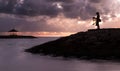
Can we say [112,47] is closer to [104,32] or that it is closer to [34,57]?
[104,32]

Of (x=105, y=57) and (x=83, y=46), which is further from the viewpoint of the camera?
(x=83, y=46)

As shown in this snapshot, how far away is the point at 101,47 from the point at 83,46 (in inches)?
142

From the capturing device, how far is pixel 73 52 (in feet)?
231

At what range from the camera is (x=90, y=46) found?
229ft

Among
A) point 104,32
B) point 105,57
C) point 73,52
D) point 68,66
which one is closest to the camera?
point 68,66

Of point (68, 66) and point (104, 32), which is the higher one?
point (104, 32)

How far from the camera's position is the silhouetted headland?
2628 inches

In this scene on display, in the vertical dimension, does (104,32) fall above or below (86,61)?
above

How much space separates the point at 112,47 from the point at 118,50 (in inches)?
64.9

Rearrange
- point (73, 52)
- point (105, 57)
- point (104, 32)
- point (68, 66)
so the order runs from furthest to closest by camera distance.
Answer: point (104, 32)
point (73, 52)
point (105, 57)
point (68, 66)

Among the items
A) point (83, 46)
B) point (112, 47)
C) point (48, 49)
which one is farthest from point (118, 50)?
point (48, 49)

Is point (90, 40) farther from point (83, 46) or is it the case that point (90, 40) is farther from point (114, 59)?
point (114, 59)

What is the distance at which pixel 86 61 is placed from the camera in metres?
65.4

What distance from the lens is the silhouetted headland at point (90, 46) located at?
66.8 m
